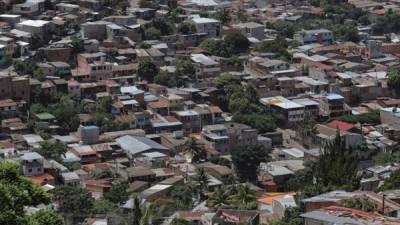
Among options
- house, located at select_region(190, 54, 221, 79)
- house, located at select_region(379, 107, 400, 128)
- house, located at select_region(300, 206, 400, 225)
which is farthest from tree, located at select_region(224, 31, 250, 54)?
house, located at select_region(300, 206, 400, 225)

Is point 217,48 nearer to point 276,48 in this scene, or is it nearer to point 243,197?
point 276,48

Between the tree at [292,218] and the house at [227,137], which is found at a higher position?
the tree at [292,218]

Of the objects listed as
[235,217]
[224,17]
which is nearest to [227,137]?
[235,217]

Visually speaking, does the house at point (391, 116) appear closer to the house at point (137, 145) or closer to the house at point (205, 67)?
the house at point (205, 67)

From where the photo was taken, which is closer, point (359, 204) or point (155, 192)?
point (359, 204)

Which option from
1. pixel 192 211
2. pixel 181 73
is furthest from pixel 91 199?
pixel 181 73

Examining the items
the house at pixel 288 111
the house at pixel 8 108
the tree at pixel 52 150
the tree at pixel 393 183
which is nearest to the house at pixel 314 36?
the house at pixel 288 111
